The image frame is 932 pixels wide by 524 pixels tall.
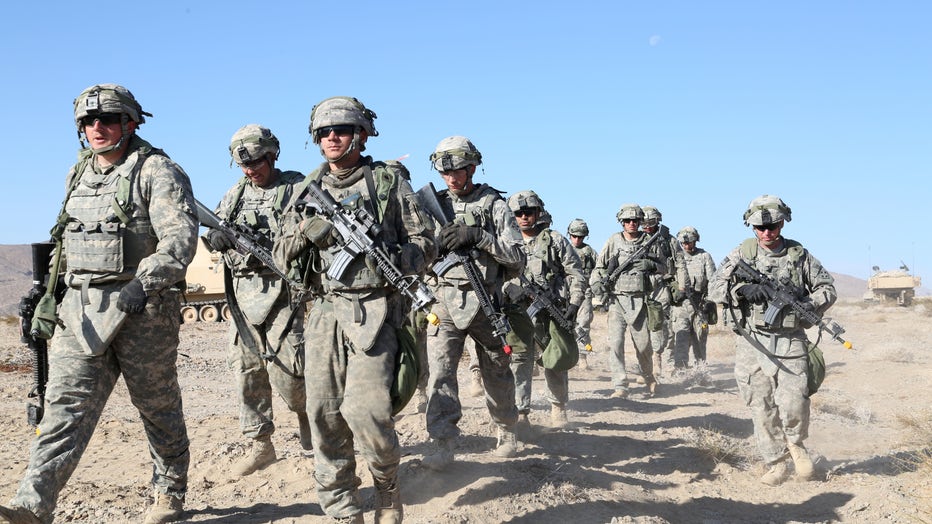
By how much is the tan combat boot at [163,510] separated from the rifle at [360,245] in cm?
187

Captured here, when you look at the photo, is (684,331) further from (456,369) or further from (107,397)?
(107,397)

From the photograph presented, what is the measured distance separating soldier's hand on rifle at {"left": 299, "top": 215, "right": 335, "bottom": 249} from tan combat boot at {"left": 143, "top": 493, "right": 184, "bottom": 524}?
6.43ft

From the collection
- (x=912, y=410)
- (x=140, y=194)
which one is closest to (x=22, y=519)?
(x=140, y=194)

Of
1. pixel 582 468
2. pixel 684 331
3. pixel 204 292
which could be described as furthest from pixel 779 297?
pixel 204 292

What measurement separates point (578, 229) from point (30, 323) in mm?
9580

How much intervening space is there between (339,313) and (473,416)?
449 centimetres

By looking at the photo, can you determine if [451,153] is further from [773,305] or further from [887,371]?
[887,371]

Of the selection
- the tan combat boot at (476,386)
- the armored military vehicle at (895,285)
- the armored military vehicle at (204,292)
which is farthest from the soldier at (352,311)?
the armored military vehicle at (895,285)

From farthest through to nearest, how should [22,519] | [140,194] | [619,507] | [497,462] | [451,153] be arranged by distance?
1. [451,153]
2. [497,462]
3. [619,507]
4. [140,194]
5. [22,519]

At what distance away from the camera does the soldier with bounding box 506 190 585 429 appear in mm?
8211

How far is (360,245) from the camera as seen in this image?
431 centimetres

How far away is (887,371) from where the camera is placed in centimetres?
1492

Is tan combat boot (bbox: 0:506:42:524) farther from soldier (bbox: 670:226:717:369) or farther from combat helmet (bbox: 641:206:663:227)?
soldier (bbox: 670:226:717:369)

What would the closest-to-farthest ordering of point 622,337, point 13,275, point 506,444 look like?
1. point 506,444
2. point 622,337
3. point 13,275
